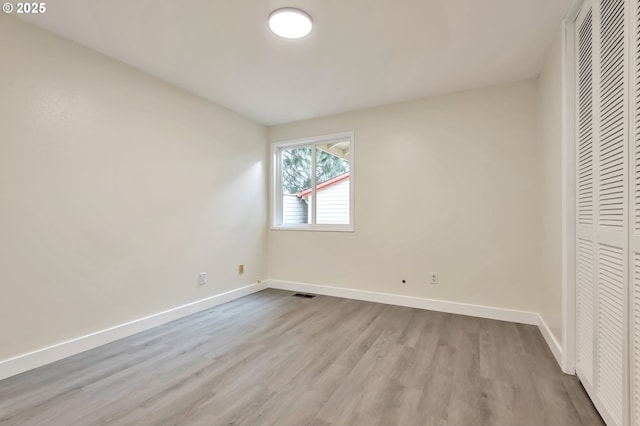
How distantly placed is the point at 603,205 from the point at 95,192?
347 cm

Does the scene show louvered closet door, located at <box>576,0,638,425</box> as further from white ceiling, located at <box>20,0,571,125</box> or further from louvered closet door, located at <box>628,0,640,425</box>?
white ceiling, located at <box>20,0,571,125</box>

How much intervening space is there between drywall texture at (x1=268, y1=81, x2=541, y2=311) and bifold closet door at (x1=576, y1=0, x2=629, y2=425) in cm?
112

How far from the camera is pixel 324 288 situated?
3.96 meters

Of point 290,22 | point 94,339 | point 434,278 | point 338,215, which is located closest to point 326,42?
point 290,22

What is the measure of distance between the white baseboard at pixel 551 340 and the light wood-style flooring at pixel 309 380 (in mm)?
48


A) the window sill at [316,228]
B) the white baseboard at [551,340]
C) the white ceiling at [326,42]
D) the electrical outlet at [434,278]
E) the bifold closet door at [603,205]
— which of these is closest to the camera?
the bifold closet door at [603,205]

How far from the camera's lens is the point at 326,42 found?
227cm

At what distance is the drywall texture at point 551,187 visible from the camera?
2121 mm

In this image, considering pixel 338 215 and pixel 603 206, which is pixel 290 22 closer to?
pixel 603 206

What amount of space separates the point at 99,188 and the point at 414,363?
288 centimetres

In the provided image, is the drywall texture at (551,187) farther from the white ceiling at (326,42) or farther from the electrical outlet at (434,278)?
the electrical outlet at (434,278)

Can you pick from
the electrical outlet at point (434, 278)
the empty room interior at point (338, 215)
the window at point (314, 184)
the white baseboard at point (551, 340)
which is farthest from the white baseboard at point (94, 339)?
the white baseboard at point (551, 340)

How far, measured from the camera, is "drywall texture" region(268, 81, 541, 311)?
292 cm

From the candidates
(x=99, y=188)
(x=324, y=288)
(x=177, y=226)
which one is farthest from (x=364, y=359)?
(x=99, y=188)
